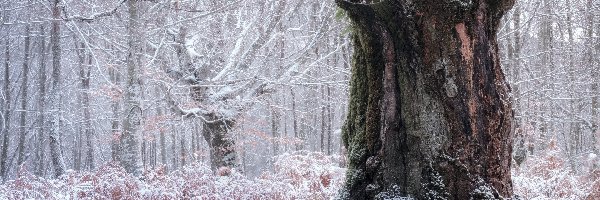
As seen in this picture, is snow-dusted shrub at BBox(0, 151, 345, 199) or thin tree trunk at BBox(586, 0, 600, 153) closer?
snow-dusted shrub at BBox(0, 151, 345, 199)

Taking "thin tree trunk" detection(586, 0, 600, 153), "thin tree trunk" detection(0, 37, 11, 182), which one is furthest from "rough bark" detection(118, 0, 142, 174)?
"thin tree trunk" detection(586, 0, 600, 153)

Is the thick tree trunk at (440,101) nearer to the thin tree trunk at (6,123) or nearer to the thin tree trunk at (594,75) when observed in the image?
the thin tree trunk at (594,75)

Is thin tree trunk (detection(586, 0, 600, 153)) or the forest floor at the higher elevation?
thin tree trunk (detection(586, 0, 600, 153))

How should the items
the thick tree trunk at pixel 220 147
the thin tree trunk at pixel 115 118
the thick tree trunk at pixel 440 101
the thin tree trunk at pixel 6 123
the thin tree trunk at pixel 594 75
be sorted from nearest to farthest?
the thick tree trunk at pixel 440 101 < the thick tree trunk at pixel 220 147 < the thin tree trunk at pixel 115 118 < the thin tree trunk at pixel 594 75 < the thin tree trunk at pixel 6 123

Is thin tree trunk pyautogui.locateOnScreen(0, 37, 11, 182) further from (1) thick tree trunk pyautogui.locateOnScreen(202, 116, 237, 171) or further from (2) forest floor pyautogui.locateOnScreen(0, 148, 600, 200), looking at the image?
(2) forest floor pyautogui.locateOnScreen(0, 148, 600, 200)

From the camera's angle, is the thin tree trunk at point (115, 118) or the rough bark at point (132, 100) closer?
the rough bark at point (132, 100)

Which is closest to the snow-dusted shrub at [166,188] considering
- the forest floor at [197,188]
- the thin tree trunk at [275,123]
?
the forest floor at [197,188]

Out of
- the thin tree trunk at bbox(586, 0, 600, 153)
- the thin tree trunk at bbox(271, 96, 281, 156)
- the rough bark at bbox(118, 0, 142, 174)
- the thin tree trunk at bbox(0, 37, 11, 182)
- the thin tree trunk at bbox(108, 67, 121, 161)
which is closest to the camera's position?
the rough bark at bbox(118, 0, 142, 174)

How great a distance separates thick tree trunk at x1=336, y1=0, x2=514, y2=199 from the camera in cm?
291

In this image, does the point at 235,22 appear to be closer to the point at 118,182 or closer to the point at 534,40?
the point at 118,182

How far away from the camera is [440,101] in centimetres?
292

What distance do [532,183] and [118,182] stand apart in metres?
5.73

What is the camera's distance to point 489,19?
10.2 ft

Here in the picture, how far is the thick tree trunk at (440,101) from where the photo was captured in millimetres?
2912
